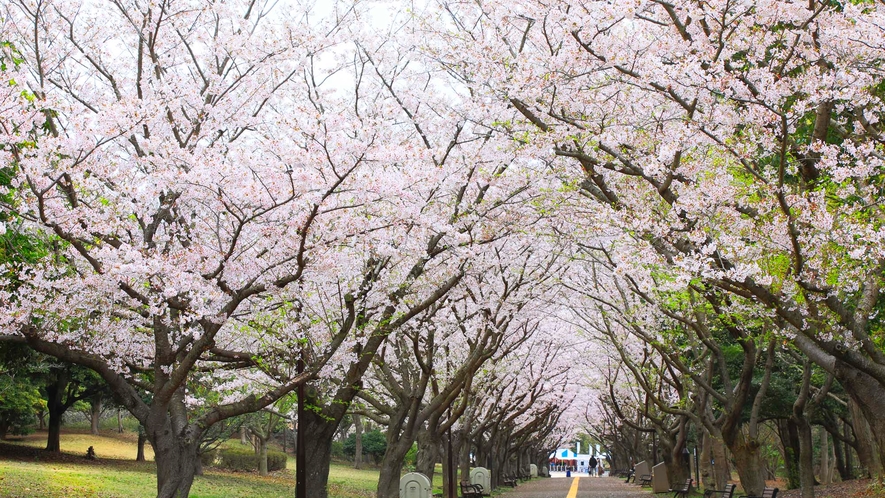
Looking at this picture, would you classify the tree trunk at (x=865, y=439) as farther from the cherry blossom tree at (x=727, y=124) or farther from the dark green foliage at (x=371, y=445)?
the dark green foliage at (x=371, y=445)

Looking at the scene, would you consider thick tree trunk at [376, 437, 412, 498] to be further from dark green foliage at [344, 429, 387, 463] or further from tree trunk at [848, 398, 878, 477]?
dark green foliage at [344, 429, 387, 463]

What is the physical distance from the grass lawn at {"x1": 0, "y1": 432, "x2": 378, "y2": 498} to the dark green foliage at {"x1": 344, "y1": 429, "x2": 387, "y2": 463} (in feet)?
58.5

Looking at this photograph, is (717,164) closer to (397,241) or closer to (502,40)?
(502,40)

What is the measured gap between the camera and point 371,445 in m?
53.7

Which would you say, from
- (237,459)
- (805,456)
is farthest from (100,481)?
(805,456)

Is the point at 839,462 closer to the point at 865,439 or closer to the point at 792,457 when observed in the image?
the point at 792,457

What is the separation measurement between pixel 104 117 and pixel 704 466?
20242mm

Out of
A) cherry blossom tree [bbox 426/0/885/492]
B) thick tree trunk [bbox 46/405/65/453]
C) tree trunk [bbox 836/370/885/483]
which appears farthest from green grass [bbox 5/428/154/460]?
tree trunk [bbox 836/370/885/483]

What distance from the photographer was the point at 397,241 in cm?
1069

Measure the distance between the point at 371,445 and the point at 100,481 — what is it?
3420cm

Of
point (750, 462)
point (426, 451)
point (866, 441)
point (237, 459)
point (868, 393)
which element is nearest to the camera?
point (868, 393)

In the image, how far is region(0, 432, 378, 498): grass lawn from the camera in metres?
17.4

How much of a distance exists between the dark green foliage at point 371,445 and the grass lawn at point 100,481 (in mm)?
17838

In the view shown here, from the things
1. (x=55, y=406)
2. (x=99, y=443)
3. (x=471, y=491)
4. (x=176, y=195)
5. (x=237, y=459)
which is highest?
(x=176, y=195)
